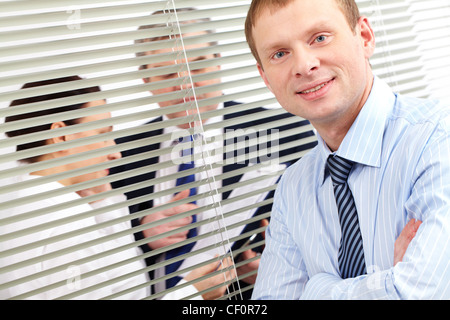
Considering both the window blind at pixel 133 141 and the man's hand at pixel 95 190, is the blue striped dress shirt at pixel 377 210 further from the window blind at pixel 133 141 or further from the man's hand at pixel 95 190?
the man's hand at pixel 95 190

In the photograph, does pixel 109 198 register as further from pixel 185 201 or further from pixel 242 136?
pixel 242 136

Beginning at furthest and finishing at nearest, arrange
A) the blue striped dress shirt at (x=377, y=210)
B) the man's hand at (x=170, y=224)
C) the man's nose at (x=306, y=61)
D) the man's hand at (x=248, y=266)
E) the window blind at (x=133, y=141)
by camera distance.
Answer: the man's hand at (x=248, y=266), the man's hand at (x=170, y=224), the window blind at (x=133, y=141), the man's nose at (x=306, y=61), the blue striped dress shirt at (x=377, y=210)

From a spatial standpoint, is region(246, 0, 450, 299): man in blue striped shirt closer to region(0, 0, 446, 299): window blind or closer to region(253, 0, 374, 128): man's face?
region(253, 0, 374, 128): man's face

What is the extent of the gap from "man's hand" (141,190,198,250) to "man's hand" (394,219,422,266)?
681mm

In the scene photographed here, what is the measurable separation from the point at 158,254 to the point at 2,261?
45cm

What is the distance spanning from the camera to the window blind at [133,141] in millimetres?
1303

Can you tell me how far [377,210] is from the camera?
1.13 m

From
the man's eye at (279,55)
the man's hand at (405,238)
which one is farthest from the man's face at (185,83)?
the man's hand at (405,238)

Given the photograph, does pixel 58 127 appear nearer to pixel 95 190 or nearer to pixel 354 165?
pixel 95 190

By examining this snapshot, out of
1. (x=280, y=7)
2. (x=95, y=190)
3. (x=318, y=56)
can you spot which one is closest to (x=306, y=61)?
(x=318, y=56)

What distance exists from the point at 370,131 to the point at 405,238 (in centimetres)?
29

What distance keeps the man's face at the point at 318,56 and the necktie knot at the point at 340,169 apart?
11cm

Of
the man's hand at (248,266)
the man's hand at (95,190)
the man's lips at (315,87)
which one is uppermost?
the man's lips at (315,87)
